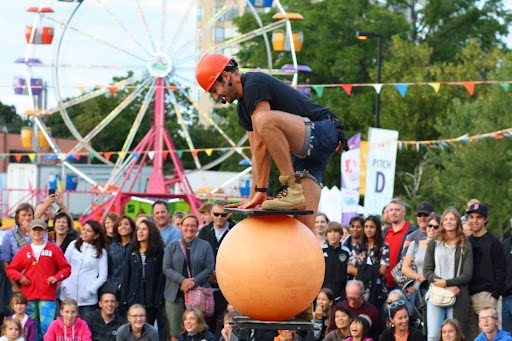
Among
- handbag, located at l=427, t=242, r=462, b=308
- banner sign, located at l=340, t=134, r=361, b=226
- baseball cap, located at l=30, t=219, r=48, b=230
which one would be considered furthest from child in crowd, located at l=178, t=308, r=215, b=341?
banner sign, located at l=340, t=134, r=361, b=226

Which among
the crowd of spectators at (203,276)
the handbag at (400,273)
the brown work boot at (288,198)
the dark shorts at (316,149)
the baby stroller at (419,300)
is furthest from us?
the handbag at (400,273)

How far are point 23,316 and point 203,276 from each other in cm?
190

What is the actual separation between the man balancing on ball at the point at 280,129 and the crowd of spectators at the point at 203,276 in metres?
3.82

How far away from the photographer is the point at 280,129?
7512 mm

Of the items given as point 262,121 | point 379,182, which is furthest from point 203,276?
point 379,182

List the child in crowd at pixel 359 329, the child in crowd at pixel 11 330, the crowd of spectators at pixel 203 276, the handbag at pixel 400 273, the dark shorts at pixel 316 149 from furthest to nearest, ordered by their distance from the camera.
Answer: the handbag at pixel 400 273 < the child in crowd at pixel 11 330 < the crowd of spectators at pixel 203 276 < the child in crowd at pixel 359 329 < the dark shorts at pixel 316 149

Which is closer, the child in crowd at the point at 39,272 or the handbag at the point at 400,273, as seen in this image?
the handbag at the point at 400,273

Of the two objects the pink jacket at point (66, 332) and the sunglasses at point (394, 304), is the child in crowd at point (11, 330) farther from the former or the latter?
the sunglasses at point (394, 304)

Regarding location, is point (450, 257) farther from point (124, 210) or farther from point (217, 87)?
point (124, 210)

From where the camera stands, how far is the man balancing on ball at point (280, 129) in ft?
24.6

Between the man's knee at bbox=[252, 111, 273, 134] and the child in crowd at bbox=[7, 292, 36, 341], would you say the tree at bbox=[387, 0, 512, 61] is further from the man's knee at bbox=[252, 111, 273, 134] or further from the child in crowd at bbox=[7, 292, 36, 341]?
the man's knee at bbox=[252, 111, 273, 134]

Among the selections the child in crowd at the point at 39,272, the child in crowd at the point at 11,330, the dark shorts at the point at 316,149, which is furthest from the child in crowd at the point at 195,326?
the dark shorts at the point at 316,149

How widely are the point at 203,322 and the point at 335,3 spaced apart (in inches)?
1417

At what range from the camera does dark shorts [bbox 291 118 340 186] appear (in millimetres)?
7754
